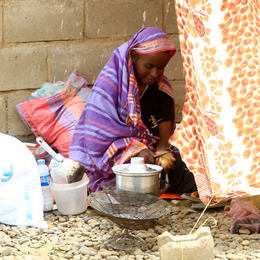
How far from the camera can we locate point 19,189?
3322mm

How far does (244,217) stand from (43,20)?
9.64 feet

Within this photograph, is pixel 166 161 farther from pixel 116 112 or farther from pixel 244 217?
pixel 244 217

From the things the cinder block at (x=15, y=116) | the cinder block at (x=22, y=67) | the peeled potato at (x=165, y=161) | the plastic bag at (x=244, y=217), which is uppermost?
the cinder block at (x=22, y=67)

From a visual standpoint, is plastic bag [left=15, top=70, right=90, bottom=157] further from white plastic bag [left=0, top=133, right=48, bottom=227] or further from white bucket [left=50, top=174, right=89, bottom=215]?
white plastic bag [left=0, top=133, right=48, bottom=227]

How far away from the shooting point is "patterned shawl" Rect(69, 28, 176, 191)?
3.79 meters

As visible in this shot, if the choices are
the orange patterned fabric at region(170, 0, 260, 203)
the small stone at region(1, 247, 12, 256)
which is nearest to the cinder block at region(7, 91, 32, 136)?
the small stone at region(1, 247, 12, 256)

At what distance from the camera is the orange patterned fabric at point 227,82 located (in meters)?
2.88

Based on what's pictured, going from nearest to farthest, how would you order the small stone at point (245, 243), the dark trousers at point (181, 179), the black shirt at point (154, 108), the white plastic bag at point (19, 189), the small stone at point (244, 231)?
1. the small stone at point (245, 243)
2. the small stone at point (244, 231)
3. the white plastic bag at point (19, 189)
4. the dark trousers at point (181, 179)
5. the black shirt at point (154, 108)

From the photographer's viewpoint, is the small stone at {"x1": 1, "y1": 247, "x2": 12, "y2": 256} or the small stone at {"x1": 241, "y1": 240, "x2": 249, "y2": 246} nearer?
the small stone at {"x1": 1, "y1": 247, "x2": 12, "y2": 256}

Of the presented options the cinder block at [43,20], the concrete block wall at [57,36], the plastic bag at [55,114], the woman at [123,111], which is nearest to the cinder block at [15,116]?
the concrete block wall at [57,36]

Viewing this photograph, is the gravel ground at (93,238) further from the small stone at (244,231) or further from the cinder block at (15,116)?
the cinder block at (15,116)

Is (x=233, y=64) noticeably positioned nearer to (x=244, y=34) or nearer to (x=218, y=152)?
(x=244, y=34)

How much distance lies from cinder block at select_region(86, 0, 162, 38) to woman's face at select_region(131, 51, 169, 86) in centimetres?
101

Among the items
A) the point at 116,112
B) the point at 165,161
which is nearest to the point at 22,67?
the point at 116,112
